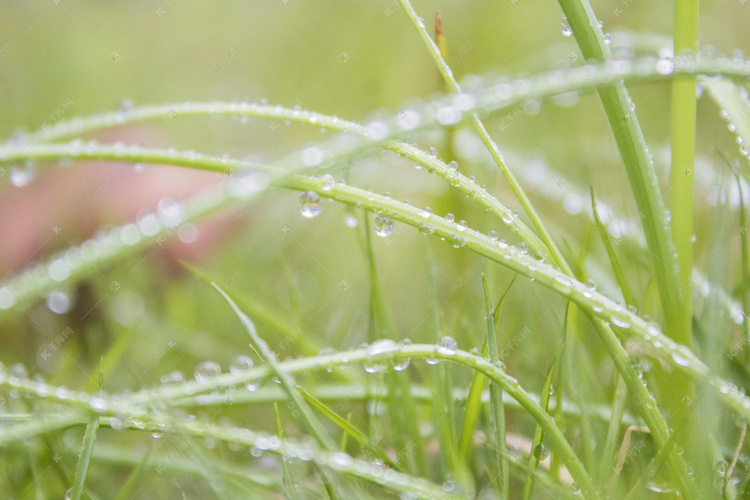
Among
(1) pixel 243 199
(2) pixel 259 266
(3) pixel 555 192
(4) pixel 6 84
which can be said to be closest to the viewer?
(1) pixel 243 199

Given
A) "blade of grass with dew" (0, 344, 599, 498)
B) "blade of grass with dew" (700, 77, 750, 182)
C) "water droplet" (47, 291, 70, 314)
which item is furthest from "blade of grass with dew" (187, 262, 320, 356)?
"water droplet" (47, 291, 70, 314)

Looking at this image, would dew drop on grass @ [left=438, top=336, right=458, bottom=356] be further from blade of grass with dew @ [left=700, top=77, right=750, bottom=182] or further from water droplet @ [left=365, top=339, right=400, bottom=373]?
blade of grass with dew @ [left=700, top=77, right=750, bottom=182]

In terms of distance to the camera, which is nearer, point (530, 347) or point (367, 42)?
point (530, 347)

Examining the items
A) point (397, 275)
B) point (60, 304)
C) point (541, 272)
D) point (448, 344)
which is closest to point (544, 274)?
point (541, 272)

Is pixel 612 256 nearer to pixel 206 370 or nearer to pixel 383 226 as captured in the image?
pixel 383 226

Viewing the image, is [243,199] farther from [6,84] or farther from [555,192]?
[6,84]

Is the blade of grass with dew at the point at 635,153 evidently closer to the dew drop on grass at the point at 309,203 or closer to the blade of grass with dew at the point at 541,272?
the blade of grass with dew at the point at 541,272

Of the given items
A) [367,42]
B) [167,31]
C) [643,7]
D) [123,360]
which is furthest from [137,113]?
[167,31]

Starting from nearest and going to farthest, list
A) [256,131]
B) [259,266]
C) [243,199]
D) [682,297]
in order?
[243,199], [682,297], [259,266], [256,131]
